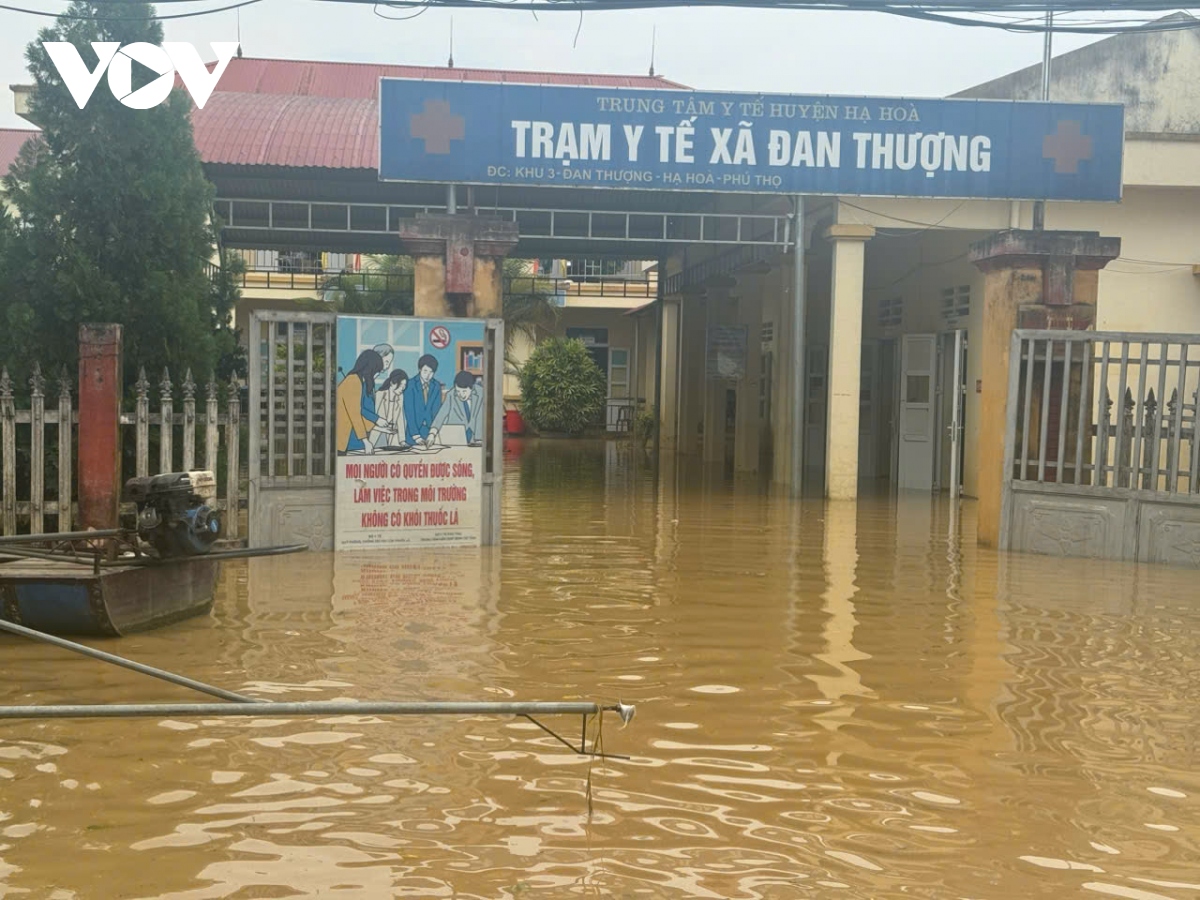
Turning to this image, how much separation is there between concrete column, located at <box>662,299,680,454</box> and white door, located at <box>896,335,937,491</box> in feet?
A: 34.5

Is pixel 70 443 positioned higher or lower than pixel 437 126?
lower

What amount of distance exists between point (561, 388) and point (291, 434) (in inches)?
987

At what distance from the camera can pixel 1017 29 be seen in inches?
410

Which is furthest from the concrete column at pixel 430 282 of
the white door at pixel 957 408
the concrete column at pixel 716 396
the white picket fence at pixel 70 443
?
the concrete column at pixel 716 396

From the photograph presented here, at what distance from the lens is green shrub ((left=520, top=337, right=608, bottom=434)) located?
36406 millimetres

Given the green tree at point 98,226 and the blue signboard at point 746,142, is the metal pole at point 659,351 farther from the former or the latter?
the green tree at point 98,226

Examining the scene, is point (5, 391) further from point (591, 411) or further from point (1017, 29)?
point (591, 411)

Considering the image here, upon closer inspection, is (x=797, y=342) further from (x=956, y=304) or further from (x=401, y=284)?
(x=401, y=284)

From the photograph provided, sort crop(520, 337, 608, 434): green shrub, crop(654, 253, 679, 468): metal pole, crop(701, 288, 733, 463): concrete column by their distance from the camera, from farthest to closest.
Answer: crop(520, 337, 608, 434): green shrub → crop(654, 253, 679, 468): metal pole → crop(701, 288, 733, 463): concrete column

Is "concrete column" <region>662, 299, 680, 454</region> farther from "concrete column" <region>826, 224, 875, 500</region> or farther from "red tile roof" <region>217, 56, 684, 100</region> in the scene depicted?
"concrete column" <region>826, 224, 875, 500</region>

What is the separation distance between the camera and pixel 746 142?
16.5m

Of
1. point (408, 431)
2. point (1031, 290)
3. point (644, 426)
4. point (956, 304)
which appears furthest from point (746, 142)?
point (644, 426)

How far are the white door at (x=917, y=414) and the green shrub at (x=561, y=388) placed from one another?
54.8ft

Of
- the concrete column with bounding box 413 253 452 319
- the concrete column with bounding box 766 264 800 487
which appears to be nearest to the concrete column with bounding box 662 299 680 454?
the concrete column with bounding box 766 264 800 487
